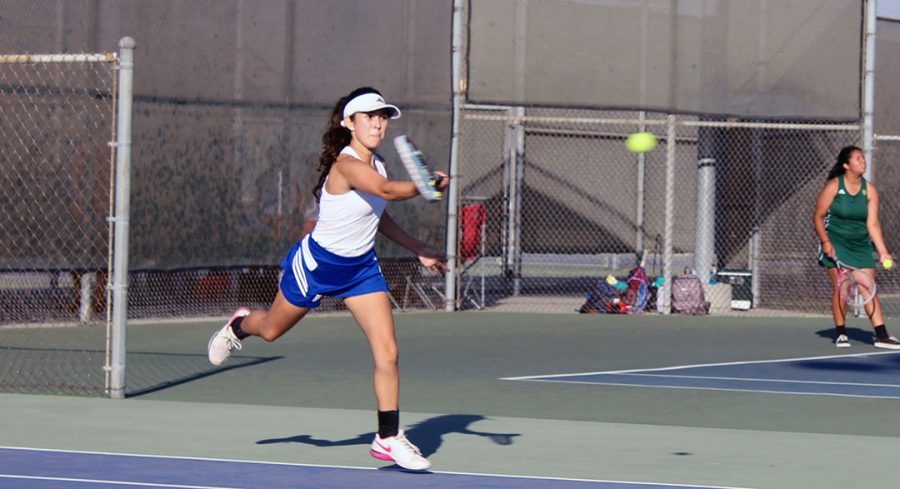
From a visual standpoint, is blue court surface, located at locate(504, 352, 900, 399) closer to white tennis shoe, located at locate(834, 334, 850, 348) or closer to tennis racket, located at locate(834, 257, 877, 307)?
tennis racket, located at locate(834, 257, 877, 307)

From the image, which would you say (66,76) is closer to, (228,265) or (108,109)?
(108,109)

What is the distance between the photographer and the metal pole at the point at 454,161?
56.4 ft

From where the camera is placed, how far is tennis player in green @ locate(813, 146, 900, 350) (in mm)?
13414

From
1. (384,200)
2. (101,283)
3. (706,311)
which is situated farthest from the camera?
(706,311)

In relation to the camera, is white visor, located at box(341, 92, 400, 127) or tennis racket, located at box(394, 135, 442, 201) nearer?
tennis racket, located at box(394, 135, 442, 201)

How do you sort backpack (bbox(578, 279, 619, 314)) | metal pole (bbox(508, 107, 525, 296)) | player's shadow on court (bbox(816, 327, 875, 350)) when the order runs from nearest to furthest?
1. player's shadow on court (bbox(816, 327, 875, 350))
2. backpack (bbox(578, 279, 619, 314))
3. metal pole (bbox(508, 107, 525, 296))

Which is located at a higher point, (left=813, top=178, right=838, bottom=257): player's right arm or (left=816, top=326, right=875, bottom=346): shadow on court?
(left=813, top=178, right=838, bottom=257): player's right arm

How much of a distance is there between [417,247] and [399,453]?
0.96m

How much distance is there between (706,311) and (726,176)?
9.08ft

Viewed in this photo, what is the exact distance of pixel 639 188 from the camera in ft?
68.1

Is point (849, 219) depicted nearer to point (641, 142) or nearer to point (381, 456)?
point (641, 142)

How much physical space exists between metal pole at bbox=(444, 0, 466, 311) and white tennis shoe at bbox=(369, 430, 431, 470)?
32.6 ft

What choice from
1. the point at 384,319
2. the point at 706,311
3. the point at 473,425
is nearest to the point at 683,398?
the point at 473,425

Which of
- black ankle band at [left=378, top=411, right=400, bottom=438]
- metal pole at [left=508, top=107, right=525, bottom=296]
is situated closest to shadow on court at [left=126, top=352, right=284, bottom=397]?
black ankle band at [left=378, top=411, right=400, bottom=438]
